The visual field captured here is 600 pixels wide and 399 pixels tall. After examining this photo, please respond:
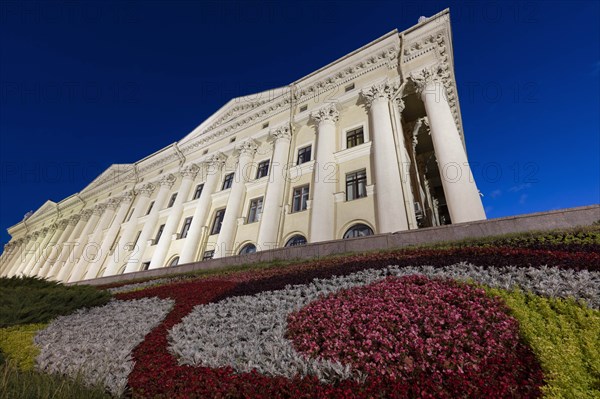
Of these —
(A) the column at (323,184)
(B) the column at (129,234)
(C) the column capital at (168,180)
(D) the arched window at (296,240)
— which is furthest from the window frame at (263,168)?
(B) the column at (129,234)

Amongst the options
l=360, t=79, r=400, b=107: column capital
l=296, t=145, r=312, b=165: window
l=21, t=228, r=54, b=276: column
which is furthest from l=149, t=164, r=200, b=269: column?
l=21, t=228, r=54, b=276: column

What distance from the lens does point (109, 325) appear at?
22.1ft

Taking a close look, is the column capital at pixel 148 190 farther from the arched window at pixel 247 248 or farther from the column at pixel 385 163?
the column at pixel 385 163

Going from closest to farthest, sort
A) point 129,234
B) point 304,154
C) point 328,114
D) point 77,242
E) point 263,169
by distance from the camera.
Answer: point 328,114 → point 304,154 → point 263,169 → point 129,234 → point 77,242

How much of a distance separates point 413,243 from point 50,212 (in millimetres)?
72941

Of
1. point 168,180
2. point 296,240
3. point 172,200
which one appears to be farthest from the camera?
point 168,180

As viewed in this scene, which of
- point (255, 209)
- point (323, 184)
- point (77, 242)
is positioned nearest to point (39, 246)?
point (77, 242)

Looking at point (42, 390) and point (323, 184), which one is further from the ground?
point (323, 184)

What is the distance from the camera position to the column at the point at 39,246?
47.9 m

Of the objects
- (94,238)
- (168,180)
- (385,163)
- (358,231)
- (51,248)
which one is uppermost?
(168,180)

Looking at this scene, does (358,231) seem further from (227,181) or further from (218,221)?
(227,181)

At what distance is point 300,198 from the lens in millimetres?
21766

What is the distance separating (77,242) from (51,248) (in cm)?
1237

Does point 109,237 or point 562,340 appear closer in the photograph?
point 562,340
